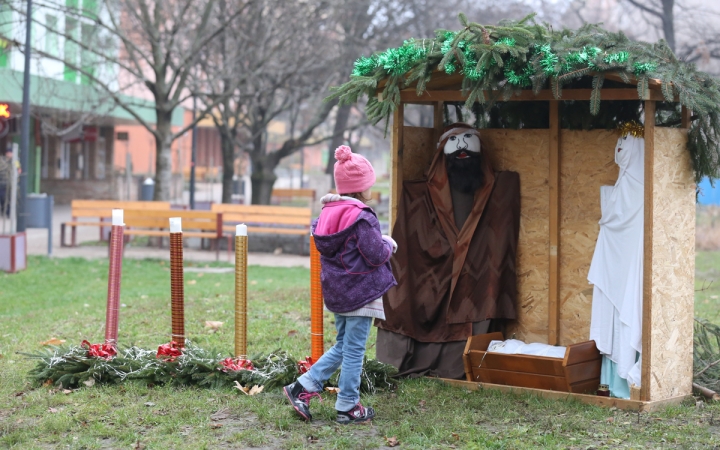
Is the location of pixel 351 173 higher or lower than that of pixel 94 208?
higher

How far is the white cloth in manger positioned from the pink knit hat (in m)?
1.80

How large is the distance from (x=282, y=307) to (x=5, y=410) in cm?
476

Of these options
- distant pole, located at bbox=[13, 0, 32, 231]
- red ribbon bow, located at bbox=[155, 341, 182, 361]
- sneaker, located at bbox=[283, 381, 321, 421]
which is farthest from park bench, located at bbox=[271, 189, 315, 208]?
sneaker, located at bbox=[283, 381, 321, 421]

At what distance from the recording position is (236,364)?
6488mm

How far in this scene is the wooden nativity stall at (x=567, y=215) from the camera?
602 cm

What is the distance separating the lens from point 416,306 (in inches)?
272

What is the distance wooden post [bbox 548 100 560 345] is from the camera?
6844 millimetres

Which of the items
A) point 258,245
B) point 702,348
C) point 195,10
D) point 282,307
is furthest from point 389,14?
point 702,348

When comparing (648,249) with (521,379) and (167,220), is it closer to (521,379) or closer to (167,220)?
(521,379)

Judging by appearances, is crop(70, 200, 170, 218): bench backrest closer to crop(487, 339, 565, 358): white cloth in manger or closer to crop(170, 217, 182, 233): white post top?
crop(170, 217, 182, 233): white post top

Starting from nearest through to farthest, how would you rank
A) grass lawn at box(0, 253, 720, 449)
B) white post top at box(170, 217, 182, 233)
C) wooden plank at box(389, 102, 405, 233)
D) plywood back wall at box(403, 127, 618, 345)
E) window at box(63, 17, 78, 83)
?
grass lawn at box(0, 253, 720, 449)
white post top at box(170, 217, 182, 233)
plywood back wall at box(403, 127, 618, 345)
wooden plank at box(389, 102, 405, 233)
window at box(63, 17, 78, 83)

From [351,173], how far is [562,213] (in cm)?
218

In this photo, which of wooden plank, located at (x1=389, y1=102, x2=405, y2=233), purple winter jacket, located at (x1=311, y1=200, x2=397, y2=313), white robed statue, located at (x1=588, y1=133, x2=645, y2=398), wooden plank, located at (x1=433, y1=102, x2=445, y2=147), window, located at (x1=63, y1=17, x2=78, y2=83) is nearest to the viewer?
purple winter jacket, located at (x1=311, y1=200, x2=397, y2=313)

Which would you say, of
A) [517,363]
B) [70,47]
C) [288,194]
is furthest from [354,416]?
[288,194]
